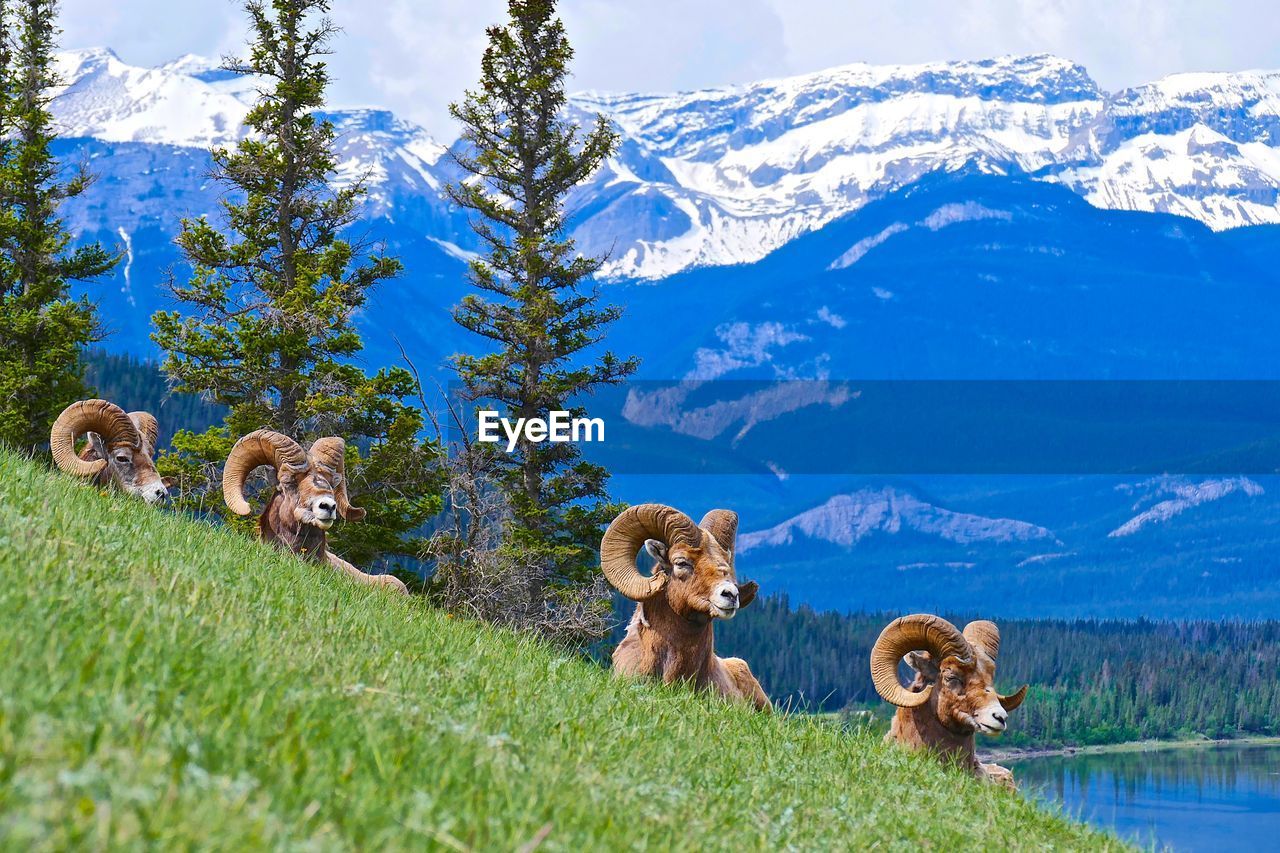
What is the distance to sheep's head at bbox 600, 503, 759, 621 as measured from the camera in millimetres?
12359

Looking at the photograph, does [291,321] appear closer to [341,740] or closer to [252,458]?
[252,458]

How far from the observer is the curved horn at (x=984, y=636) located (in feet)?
49.7

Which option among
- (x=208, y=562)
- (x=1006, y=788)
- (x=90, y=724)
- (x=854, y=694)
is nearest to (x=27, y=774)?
(x=90, y=724)

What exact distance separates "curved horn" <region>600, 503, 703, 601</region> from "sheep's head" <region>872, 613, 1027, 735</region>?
237 centimetres

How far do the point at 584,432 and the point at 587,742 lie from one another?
1333 inches

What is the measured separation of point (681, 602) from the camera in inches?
492

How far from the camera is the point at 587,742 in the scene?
7.03 m

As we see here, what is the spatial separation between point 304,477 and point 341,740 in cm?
1219

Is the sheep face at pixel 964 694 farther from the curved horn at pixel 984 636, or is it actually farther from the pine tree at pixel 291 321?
the pine tree at pixel 291 321

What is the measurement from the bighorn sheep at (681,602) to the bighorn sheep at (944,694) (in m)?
1.89

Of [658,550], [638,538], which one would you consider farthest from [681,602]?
[638,538]

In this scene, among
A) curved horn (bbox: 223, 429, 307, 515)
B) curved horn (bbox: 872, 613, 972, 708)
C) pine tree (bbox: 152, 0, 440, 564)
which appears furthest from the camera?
pine tree (bbox: 152, 0, 440, 564)

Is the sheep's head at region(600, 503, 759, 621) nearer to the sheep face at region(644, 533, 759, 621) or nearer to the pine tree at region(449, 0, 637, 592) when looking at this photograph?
the sheep face at region(644, 533, 759, 621)

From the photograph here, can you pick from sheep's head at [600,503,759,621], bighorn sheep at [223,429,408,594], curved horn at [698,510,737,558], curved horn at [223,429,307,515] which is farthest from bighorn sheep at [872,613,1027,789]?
curved horn at [223,429,307,515]
